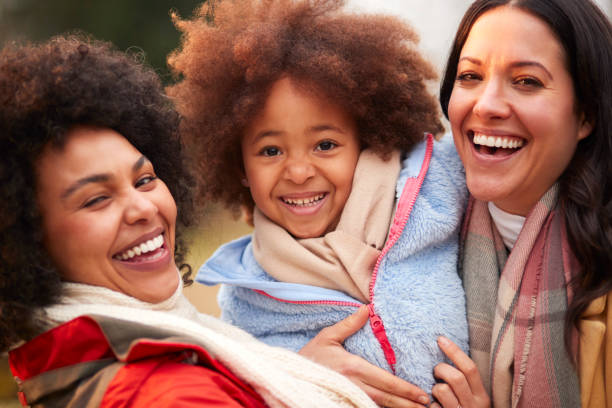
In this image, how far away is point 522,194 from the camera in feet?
7.81

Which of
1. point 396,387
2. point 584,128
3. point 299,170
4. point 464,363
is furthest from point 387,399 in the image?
point 584,128

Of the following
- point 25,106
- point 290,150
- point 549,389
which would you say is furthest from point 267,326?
point 25,106

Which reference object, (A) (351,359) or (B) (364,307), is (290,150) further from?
(A) (351,359)

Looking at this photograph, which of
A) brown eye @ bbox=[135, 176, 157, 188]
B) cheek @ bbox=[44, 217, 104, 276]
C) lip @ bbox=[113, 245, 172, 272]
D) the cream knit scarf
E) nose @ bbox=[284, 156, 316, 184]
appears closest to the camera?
the cream knit scarf

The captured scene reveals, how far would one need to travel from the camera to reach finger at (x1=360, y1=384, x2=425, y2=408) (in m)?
2.22

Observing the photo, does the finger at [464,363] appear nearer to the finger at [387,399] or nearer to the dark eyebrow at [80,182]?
the finger at [387,399]

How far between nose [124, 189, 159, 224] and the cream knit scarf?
0.85 feet

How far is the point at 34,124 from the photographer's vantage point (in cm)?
191

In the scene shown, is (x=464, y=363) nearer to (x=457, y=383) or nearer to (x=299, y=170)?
(x=457, y=383)

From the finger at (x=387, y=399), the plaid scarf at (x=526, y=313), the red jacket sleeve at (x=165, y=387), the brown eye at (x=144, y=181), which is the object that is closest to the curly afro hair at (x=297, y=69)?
the brown eye at (x=144, y=181)

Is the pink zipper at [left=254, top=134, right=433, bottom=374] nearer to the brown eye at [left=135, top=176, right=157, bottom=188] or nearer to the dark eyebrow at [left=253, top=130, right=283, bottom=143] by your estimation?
the dark eyebrow at [left=253, top=130, right=283, bottom=143]

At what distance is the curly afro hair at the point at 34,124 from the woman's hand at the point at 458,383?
1.44m

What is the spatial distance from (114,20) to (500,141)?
A: 12.2 m

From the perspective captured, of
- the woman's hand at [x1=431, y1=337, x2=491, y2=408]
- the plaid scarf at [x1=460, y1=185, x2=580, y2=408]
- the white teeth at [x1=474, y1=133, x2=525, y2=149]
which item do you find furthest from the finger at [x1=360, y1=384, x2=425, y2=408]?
the white teeth at [x1=474, y1=133, x2=525, y2=149]
